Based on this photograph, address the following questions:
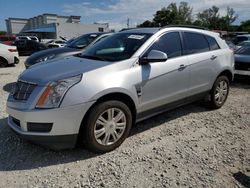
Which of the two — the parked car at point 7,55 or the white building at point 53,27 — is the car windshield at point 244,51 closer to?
the parked car at point 7,55

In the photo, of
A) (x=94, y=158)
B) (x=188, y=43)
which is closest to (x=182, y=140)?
(x=94, y=158)

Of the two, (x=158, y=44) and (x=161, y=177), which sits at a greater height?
(x=158, y=44)

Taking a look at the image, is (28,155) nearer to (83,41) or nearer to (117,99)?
(117,99)

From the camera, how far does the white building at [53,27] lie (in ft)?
193

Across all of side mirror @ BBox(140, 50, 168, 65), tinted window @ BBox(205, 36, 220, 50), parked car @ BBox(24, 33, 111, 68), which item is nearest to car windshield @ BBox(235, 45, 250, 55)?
tinted window @ BBox(205, 36, 220, 50)

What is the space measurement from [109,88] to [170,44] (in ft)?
5.22

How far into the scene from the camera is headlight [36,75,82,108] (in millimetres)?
3195

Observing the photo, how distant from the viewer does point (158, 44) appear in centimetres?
423

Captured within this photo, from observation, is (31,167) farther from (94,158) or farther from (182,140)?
(182,140)

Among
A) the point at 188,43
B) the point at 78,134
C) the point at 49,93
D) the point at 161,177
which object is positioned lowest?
the point at 161,177

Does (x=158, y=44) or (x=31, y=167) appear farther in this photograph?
(x=158, y=44)

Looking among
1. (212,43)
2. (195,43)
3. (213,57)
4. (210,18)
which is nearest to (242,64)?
(212,43)

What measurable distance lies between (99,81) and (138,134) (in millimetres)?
1313

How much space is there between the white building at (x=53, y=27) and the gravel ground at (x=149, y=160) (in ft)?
179
